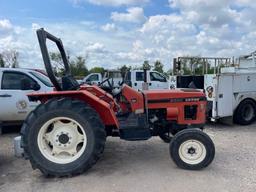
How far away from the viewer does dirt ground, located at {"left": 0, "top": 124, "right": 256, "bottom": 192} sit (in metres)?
4.83

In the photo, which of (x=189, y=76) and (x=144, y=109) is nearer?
(x=144, y=109)

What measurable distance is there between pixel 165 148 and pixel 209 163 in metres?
1.61

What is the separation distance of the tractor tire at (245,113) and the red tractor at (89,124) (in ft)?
14.5

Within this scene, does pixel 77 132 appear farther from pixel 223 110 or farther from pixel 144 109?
pixel 223 110

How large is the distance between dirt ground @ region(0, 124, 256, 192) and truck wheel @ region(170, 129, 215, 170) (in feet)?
0.44

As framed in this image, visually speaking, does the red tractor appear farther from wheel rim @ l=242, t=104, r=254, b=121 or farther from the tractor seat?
wheel rim @ l=242, t=104, r=254, b=121

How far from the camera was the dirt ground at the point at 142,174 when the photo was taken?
4.83m

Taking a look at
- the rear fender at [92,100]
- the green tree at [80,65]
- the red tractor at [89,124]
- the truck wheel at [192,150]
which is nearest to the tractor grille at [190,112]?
the red tractor at [89,124]

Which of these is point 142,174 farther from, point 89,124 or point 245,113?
point 245,113

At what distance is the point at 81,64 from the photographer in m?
39.3

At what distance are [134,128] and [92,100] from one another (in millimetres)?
907

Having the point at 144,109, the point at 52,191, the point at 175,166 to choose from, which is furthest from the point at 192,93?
the point at 52,191

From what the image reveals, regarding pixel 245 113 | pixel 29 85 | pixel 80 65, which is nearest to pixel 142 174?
pixel 29 85

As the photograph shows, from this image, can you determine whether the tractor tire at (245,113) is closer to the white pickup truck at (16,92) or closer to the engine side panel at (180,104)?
the engine side panel at (180,104)
